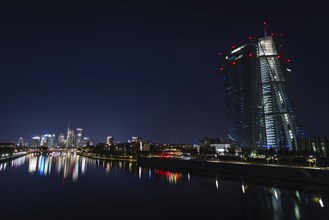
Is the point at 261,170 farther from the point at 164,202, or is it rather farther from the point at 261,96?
the point at 261,96

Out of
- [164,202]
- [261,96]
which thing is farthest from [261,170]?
[261,96]

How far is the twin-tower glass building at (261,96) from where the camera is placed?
356 feet

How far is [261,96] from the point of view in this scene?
11712cm

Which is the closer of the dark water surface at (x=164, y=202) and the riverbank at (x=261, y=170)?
the dark water surface at (x=164, y=202)

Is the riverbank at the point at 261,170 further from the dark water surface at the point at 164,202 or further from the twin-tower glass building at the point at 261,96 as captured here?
the twin-tower glass building at the point at 261,96

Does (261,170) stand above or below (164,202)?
above

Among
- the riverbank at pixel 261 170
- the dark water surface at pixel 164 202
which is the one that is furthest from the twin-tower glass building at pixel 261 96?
the dark water surface at pixel 164 202

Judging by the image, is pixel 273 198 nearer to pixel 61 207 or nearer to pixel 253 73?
pixel 61 207

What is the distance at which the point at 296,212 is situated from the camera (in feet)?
68.5

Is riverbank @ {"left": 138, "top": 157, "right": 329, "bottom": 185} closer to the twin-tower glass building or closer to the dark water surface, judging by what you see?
the dark water surface

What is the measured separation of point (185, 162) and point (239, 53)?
89276mm

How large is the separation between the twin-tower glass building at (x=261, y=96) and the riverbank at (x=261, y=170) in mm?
58914

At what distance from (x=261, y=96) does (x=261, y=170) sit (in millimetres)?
83039

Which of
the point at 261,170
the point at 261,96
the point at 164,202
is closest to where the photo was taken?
the point at 164,202
